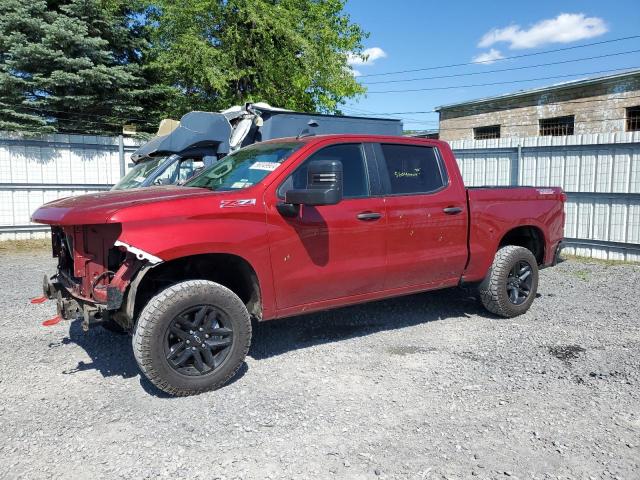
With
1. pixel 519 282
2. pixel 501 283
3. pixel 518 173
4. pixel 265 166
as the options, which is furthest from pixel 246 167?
pixel 518 173

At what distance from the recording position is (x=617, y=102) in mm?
17578

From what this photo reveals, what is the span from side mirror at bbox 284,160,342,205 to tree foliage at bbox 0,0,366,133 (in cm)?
1138

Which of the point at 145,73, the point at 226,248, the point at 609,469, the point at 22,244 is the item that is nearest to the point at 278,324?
the point at 226,248

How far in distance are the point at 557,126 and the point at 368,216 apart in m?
17.9

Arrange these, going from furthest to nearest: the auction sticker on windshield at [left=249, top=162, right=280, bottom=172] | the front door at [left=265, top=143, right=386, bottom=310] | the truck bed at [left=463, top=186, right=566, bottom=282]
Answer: the truck bed at [left=463, top=186, right=566, bottom=282], the auction sticker on windshield at [left=249, top=162, right=280, bottom=172], the front door at [left=265, top=143, right=386, bottom=310]

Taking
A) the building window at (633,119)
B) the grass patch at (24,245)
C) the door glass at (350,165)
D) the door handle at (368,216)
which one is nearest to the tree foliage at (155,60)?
the grass patch at (24,245)

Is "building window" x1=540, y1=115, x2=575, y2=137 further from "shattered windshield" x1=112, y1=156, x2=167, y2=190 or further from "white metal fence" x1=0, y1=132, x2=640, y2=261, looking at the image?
"shattered windshield" x1=112, y1=156, x2=167, y2=190

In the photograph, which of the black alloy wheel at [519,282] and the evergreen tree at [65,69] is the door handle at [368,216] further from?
the evergreen tree at [65,69]

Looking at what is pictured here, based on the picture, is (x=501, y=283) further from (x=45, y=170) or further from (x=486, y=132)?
(x=486, y=132)

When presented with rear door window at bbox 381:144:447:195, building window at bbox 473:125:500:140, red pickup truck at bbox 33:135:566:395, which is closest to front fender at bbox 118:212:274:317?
red pickup truck at bbox 33:135:566:395

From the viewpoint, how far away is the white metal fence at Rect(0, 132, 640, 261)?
31.1 ft

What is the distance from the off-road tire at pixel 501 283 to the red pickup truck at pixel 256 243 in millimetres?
277

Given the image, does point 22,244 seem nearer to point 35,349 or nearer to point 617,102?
point 35,349

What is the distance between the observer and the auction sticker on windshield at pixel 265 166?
173 inches
